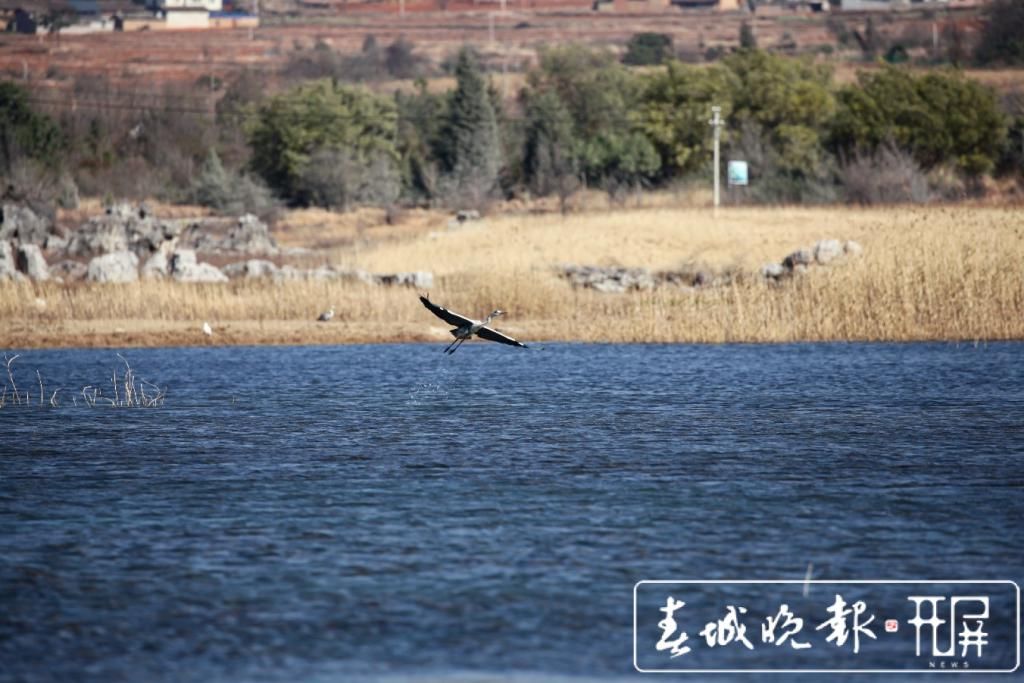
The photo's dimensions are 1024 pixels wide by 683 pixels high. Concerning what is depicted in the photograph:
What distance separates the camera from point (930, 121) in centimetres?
7144

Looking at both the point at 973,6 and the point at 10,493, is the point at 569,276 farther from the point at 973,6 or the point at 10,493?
the point at 973,6

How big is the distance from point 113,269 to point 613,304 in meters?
11.9

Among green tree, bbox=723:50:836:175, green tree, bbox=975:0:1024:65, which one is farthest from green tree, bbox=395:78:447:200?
green tree, bbox=975:0:1024:65

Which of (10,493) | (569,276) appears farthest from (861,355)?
(10,493)

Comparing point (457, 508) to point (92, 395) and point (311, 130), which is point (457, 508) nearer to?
point (92, 395)

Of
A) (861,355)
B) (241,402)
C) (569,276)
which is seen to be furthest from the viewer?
(569,276)

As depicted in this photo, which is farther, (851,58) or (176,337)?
(851,58)

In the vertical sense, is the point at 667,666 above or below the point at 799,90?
below

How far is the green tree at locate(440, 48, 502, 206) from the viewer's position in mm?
82062

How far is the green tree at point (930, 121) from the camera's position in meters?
71.4

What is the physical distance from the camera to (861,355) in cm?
2798

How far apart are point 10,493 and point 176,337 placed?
599 inches

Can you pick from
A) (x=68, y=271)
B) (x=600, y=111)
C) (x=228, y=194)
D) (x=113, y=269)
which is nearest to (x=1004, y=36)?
(x=600, y=111)

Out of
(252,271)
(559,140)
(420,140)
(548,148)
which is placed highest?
(420,140)
